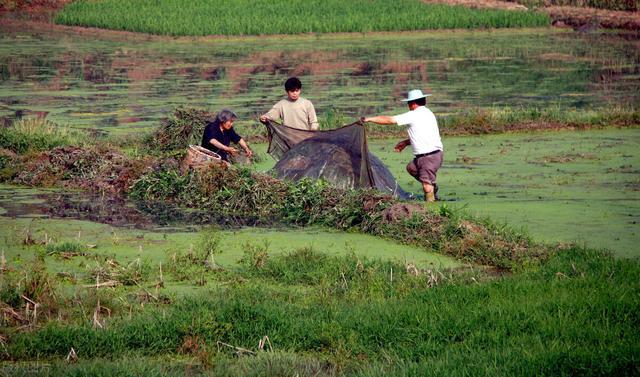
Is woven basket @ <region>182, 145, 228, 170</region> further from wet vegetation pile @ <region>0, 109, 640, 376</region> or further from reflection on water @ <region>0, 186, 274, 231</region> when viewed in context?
wet vegetation pile @ <region>0, 109, 640, 376</region>

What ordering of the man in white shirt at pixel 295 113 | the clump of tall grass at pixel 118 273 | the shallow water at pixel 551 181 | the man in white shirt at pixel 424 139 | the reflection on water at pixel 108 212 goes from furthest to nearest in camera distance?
the man in white shirt at pixel 295 113 → the man in white shirt at pixel 424 139 → the reflection on water at pixel 108 212 → the shallow water at pixel 551 181 → the clump of tall grass at pixel 118 273

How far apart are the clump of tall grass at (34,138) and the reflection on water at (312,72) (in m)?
1.84

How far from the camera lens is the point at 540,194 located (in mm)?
11367

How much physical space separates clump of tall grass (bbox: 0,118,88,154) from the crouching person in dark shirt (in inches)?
106

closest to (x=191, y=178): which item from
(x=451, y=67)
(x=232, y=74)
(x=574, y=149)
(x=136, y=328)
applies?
(x=136, y=328)

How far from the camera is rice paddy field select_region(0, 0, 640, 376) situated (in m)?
6.28

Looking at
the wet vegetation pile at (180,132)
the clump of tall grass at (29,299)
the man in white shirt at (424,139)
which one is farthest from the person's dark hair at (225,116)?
the clump of tall grass at (29,299)

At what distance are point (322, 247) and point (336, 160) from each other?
6.78 ft

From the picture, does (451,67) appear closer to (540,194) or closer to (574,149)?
(574,149)

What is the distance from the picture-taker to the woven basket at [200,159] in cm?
1105

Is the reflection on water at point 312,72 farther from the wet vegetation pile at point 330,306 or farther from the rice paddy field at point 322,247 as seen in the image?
the wet vegetation pile at point 330,306

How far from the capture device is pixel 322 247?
912 centimetres

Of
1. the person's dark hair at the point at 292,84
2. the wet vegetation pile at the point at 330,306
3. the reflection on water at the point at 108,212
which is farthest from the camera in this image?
the person's dark hair at the point at 292,84

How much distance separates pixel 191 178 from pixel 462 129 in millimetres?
6305
